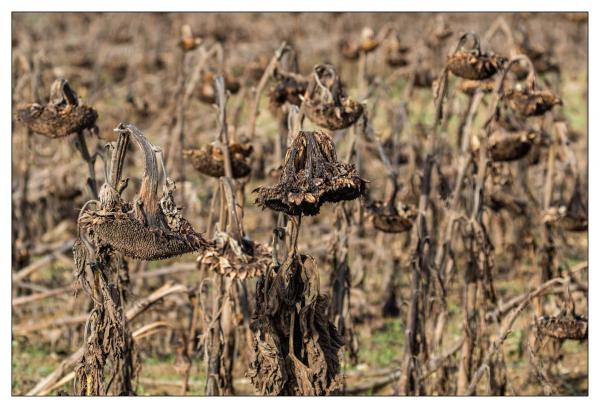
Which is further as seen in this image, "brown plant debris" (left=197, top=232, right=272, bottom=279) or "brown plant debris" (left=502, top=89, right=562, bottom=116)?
"brown plant debris" (left=502, top=89, right=562, bottom=116)

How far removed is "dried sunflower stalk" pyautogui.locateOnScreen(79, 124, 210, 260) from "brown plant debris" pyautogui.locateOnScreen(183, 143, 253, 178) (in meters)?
1.35

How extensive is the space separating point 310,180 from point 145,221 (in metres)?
0.51

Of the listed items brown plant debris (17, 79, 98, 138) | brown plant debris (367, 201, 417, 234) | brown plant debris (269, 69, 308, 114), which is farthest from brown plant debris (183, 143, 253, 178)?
brown plant debris (367, 201, 417, 234)

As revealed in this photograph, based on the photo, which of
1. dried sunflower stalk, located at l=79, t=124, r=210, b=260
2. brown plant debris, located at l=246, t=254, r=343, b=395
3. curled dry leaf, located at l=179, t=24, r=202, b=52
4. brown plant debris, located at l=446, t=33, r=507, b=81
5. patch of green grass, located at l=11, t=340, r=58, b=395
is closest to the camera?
dried sunflower stalk, located at l=79, t=124, r=210, b=260

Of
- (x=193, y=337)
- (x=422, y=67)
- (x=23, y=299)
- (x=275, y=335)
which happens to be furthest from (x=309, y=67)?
(x=275, y=335)

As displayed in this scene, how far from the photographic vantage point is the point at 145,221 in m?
2.59

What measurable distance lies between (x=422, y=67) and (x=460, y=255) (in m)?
1.60

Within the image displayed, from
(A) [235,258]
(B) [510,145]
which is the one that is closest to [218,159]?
(A) [235,258]

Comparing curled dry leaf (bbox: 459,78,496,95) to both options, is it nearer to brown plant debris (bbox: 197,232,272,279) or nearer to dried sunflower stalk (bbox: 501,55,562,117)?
dried sunflower stalk (bbox: 501,55,562,117)

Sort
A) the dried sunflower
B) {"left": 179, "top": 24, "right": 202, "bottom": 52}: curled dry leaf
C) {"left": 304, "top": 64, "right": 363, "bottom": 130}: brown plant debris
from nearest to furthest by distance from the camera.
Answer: {"left": 304, "top": 64, "right": 363, "bottom": 130}: brown plant debris
{"left": 179, "top": 24, "right": 202, "bottom": 52}: curled dry leaf
the dried sunflower

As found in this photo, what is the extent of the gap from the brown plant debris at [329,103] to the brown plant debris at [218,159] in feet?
1.49

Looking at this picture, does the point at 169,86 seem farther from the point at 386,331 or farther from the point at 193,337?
the point at 193,337

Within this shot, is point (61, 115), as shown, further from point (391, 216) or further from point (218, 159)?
point (391, 216)

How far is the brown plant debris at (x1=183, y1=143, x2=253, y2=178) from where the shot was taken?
400 centimetres
